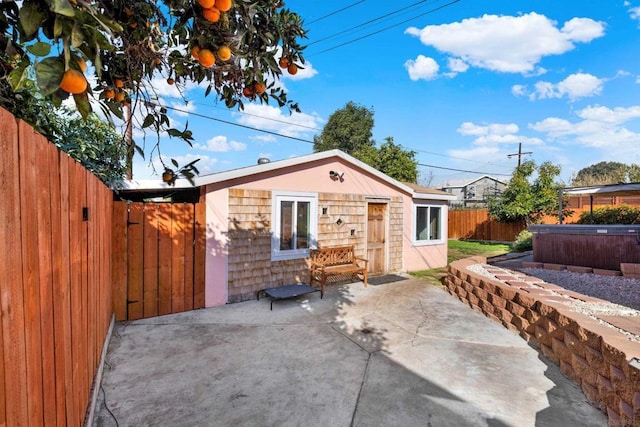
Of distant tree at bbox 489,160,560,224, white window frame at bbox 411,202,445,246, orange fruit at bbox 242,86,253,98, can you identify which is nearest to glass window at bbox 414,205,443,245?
white window frame at bbox 411,202,445,246

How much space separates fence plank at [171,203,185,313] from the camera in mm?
5426

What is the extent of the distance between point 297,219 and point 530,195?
14.0 metres

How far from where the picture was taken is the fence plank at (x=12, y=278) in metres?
0.99

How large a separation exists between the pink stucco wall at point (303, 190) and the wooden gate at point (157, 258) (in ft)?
0.71

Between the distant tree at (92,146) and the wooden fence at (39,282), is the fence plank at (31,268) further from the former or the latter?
the distant tree at (92,146)

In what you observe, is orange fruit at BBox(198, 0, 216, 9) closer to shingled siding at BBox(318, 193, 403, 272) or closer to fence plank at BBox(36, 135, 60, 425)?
fence plank at BBox(36, 135, 60, 425)

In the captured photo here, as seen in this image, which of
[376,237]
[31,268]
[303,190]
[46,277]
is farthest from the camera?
[376,237]

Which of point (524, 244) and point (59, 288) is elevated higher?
point (59, 288)

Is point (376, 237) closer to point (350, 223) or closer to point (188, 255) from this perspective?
point (350, 223)

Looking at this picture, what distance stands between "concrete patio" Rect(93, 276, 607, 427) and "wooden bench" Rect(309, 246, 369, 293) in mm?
1717

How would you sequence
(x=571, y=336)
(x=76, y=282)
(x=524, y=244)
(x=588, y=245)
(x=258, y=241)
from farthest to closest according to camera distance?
1. (x=524, y=244)
2. (x=588, y=245)
3. (x=258, y=241)
4. (x=571, y=336)
5. (x=76, y=282)

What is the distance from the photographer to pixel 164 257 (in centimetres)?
532

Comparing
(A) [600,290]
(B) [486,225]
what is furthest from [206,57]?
(B) [486,225]

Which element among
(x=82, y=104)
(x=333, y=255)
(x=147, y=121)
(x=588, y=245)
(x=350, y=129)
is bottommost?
(x=333, y=255)
